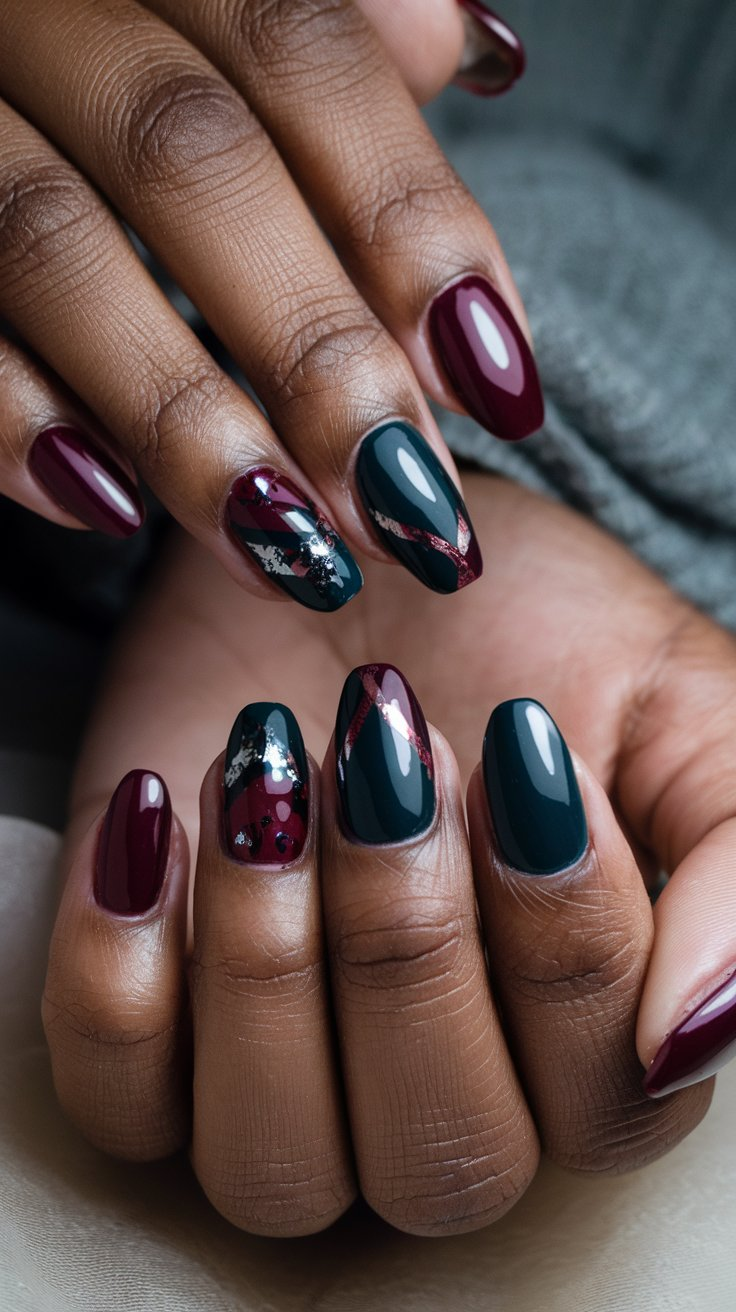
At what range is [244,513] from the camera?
0.54m

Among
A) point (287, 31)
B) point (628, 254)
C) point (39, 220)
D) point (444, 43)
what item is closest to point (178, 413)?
point (39, 220)

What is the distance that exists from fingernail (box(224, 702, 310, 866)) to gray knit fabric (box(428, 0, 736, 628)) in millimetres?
388

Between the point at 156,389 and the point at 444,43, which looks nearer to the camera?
the point at 156,389

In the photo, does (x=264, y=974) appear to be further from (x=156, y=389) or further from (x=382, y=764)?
(x=156, y=389)

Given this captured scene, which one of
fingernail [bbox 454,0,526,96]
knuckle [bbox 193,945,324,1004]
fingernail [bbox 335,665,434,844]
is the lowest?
knuckle [bbox 193,945,324,1004]

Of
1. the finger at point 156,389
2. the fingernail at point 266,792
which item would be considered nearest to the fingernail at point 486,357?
the finger at point 156,389

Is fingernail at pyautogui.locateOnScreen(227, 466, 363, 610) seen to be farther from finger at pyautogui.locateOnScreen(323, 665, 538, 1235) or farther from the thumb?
the thumb

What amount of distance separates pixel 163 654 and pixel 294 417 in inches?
12.3

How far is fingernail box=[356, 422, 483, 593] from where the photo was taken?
21.5 inches

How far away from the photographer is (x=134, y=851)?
532mm

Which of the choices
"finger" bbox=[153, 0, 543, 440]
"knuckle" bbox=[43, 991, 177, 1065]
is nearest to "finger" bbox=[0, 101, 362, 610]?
"finger" bbox=[153, 0, 543, 440]

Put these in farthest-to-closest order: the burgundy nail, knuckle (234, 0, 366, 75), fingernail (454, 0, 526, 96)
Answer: fingernail (454, 0, 526, 96), knuckle (234, 0, 366, 75), the burgundy nail

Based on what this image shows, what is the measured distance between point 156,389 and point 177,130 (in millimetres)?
143

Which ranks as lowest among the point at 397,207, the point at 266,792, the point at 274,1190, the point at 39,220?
the point at 274,1190
